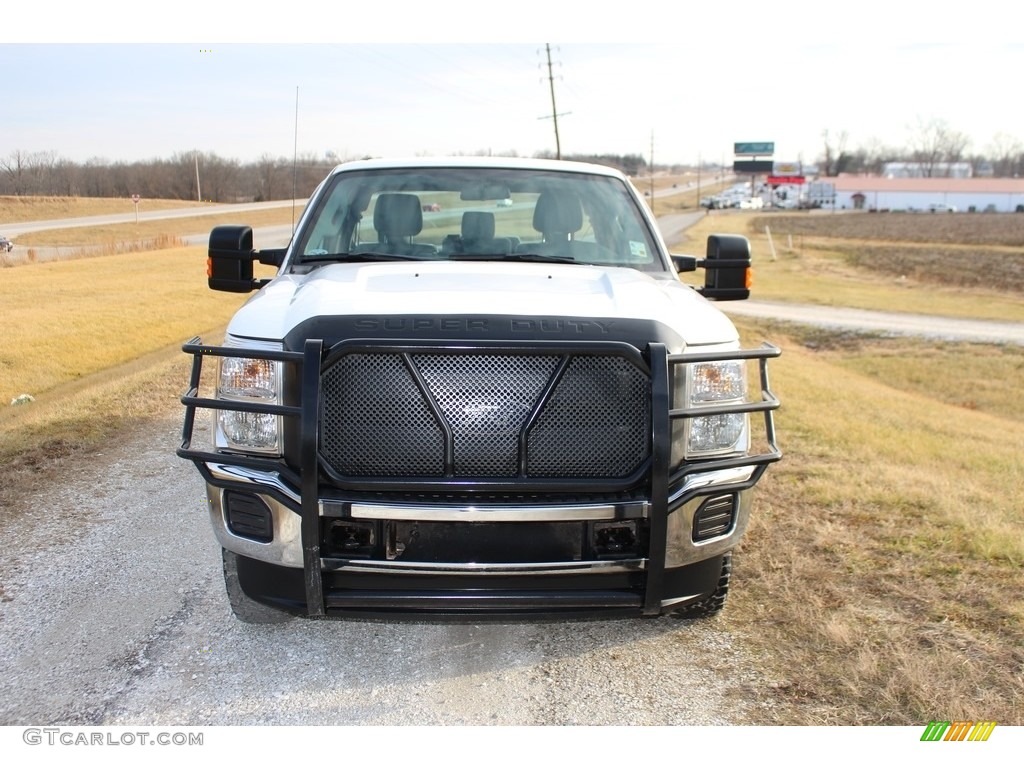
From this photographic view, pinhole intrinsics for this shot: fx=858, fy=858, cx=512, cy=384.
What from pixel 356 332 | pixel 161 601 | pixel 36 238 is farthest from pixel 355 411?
pixel 36 238

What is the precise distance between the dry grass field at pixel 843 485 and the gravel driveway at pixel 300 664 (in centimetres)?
35

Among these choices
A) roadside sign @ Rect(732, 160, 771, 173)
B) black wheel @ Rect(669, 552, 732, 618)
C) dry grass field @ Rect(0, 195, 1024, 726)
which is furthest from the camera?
roadside sign @ Rect(732, 160, 771, 173)

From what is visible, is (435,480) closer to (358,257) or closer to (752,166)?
(358,257)

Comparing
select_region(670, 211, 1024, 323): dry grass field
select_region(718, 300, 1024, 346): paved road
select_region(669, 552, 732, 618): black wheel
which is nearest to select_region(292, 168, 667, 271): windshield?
select_region(669, 552, 732, 618): black wheel

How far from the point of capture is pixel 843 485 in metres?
5.55

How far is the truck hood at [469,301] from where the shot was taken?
113 inches

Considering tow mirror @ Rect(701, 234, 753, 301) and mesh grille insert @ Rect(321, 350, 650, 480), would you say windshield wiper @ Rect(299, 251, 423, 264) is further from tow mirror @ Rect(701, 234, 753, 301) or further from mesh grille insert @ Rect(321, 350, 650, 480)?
tow mirror @ Rect(701, 234, 753, 301)

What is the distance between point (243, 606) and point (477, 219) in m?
2.13

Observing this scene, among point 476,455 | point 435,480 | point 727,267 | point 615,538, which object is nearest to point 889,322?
point 727,267

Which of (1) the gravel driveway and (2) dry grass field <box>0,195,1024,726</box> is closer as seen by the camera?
(1) the gravel driveway

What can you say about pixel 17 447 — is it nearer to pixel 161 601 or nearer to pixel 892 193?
pixel 161 601

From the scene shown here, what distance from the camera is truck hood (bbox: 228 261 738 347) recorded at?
2.87 metres

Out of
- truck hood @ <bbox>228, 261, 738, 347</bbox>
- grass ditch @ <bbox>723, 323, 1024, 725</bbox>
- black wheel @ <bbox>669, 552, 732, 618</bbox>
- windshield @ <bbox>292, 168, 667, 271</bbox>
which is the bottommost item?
grass ditch @ <bbox>723, 323, 1024, 725</bbox>
